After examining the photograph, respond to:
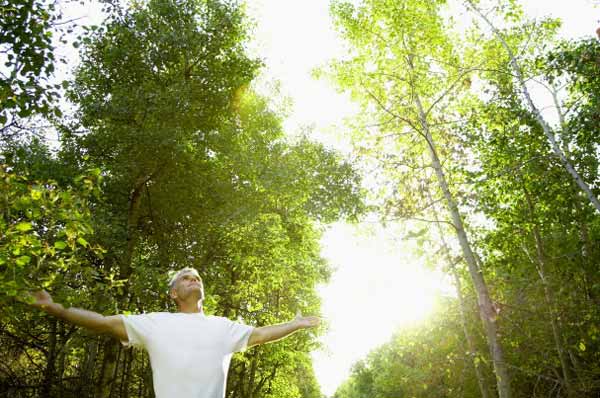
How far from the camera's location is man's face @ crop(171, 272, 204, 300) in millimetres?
2855

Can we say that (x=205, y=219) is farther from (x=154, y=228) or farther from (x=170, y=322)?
(x=170, y=322)

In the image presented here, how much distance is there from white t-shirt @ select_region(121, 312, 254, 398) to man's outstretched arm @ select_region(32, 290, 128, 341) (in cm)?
4

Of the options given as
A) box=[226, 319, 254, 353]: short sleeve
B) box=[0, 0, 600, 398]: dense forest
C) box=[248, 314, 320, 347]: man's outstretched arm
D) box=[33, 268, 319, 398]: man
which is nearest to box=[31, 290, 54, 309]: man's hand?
box=[33, 268, 319, 398]: man

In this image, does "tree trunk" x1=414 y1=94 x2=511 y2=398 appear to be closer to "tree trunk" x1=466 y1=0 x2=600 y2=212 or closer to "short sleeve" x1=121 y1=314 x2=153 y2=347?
"tree trunk" x1=466 y1=0 x2=600 y2=212

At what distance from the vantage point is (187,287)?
288 centimetres

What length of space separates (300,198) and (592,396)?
13.1m

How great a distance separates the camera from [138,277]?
385 inches

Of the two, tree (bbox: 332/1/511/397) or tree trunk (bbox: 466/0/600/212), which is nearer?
tree trunk (bbox: 466/0/600/212)

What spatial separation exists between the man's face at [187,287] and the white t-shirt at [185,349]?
195mm

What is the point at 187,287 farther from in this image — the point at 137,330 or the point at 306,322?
the point at 306,322

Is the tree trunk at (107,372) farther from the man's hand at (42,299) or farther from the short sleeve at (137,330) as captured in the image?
the short sleeve at (137,330)

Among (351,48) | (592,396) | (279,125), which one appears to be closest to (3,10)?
(351,48)

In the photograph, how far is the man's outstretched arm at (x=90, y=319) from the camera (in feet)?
7.92

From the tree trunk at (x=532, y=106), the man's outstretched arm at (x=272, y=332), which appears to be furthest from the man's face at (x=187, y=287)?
the tree trunk at (x=532, y=106)
